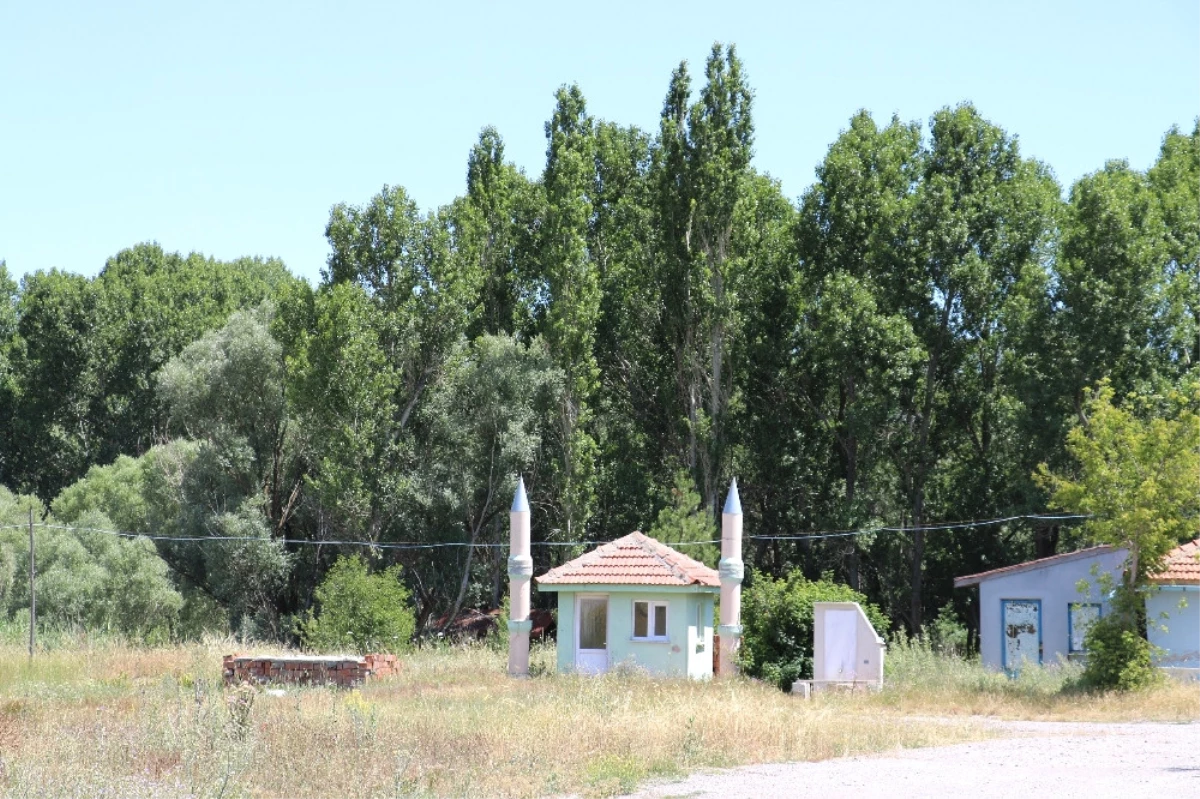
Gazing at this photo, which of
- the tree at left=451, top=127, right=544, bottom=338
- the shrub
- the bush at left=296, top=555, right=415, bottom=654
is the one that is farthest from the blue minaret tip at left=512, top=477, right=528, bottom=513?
the tree at left=451, top=127, right=544, bottom=338

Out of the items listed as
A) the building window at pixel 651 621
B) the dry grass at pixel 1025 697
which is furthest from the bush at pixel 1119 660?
the building window at pixel 651 621

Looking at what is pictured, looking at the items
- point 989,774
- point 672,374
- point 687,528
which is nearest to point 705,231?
point 672,374

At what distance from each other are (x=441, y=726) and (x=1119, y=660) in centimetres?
1535

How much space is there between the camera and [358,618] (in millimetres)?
40906

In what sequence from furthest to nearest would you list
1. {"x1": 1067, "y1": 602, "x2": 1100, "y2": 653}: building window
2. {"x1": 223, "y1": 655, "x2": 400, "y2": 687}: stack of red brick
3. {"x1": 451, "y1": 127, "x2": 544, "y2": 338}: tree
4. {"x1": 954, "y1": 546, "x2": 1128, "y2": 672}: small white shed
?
{"x1": 451, "y1": 127, "x2": 544, "y2": 338}: tree < {"x1": 954, "y1": 546, "x2": 1128, "y2": 672}: small white shed < {"x1": 1067, "y1": 602, "x2": 1100, "y2": 653}: building window < {"x1": 223, "y1": 655, "x2": 400, "y2": 687}: stack of red brick

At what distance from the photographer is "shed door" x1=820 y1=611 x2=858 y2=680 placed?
30.4 meters

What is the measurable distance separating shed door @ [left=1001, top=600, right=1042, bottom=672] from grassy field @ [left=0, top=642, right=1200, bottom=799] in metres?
4.87

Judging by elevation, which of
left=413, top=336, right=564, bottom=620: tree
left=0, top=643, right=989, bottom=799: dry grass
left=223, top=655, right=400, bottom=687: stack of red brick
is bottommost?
left=0, top=643, right=989, bottom=799: dry grass

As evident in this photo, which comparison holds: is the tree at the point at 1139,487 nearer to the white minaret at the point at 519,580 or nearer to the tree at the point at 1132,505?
the tree at the point at 1132,505

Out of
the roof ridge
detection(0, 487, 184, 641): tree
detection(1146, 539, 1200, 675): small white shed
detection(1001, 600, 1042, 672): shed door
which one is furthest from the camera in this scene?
detection(0, 487, 184, 641): tree

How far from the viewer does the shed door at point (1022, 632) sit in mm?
35562

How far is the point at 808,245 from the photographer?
158 feet

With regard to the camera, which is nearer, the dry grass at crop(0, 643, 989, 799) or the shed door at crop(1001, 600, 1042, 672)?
the dry grass at crop(0, 643, 989, 799)

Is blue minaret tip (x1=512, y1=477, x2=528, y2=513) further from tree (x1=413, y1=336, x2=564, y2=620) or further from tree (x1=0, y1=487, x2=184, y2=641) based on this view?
tree (x1=0, y1=487, x2=184, y2=641)
